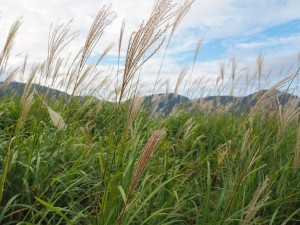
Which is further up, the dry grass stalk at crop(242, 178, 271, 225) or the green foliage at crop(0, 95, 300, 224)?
the dry grass stalk at crop(242, 178, 271, 225)

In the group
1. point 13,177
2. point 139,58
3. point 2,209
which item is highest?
point 139,58

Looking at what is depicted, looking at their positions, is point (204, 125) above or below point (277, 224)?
above

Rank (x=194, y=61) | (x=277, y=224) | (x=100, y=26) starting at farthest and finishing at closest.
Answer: (x=194, y=61), (x=277, y=224), (x=100, y=26)

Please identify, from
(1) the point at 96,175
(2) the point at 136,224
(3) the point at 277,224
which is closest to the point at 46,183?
(1) the point at 96,175

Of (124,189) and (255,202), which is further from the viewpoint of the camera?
(124,189)

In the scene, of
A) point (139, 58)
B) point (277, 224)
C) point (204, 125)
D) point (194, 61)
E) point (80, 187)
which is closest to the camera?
point (139, 58)

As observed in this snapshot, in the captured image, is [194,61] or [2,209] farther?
[194,61]

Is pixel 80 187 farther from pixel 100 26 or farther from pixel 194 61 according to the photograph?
pixel 194 61

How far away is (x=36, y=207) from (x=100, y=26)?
132 centimetres

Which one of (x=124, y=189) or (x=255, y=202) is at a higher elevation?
(x=255, y=202)

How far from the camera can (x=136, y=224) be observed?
2.19 metres

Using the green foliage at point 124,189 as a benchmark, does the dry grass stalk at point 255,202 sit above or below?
above

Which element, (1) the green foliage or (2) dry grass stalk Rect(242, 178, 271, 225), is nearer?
(2) dry grass stalk Rect(242, 178, 271, 225)

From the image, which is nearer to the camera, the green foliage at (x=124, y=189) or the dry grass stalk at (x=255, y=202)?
the dry grass stalk at (x=255, y=202)
